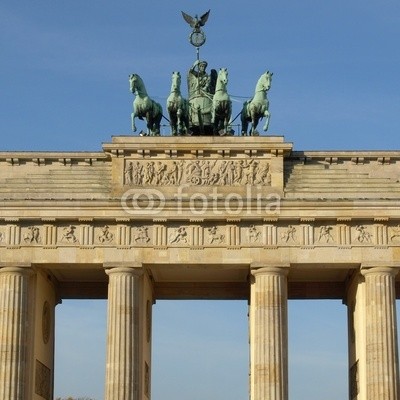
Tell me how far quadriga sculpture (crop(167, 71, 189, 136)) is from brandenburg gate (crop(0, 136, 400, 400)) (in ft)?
5.15

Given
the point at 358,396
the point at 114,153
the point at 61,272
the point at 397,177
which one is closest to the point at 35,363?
the point at 61,272

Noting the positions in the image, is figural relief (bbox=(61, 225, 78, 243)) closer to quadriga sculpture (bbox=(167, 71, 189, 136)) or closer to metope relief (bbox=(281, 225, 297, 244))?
quadriga sculpture (bbox=(167, 71, 189, 136))

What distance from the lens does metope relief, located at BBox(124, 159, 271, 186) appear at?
177 feet

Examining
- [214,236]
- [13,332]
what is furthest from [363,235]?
[13,332]

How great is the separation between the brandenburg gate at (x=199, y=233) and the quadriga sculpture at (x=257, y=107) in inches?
65.6

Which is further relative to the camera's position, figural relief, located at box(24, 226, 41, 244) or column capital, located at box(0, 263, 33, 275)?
figural relief, located at box(24, 226, 41, 244)

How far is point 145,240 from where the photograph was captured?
5312 cm

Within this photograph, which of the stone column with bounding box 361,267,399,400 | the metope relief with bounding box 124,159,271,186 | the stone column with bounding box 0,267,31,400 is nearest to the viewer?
the stone column with bounding box 361,267,399,400

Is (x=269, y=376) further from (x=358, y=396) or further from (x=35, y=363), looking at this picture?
(x=35, y=363)

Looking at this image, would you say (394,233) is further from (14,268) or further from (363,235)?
(14,268)

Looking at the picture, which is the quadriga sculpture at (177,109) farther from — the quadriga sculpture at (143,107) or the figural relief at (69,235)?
the figural relief at (69,235)

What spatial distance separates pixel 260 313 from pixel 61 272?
9967mm

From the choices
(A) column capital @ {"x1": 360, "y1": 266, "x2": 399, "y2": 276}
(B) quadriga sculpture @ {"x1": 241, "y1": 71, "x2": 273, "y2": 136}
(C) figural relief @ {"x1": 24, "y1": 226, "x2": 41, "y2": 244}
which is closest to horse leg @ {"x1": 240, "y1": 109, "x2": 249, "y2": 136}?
A: (B) quadriga sculpture @ {"x1": 241, "y1": 71, "x2": 273, "y2": 136}

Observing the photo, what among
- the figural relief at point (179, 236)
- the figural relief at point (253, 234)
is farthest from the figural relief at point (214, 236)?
the figural relief at point (253, 234)
